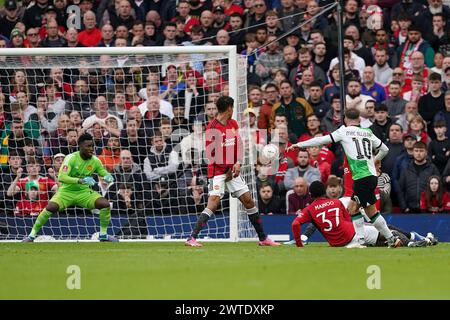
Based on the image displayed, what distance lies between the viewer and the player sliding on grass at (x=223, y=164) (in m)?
17.6

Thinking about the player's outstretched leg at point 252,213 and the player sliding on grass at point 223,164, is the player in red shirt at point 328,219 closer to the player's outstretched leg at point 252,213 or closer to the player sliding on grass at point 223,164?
the player's outstretched leg at point 252,213

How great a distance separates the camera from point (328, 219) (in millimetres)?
16922

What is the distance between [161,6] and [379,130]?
6909 millimetres

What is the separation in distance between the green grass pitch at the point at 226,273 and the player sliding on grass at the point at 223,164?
30.1 inches

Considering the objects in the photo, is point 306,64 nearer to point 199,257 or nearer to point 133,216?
point 133,216

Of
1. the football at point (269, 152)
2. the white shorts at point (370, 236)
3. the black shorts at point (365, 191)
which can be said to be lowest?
the white shorts at point (370, 236)

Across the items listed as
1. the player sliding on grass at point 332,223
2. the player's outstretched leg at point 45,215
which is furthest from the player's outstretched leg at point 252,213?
the player's outstretched leg at point 45,215

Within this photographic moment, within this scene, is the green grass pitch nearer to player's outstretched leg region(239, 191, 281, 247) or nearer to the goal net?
player's outstretched leg region(239, 191, 281, 247)

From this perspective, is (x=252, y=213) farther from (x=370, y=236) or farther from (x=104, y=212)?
(x=104, y=212)

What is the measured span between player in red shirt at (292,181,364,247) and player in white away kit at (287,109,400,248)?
34 cm

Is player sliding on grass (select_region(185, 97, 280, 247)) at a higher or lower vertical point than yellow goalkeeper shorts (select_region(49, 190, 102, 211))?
higher

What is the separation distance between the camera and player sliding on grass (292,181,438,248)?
55.6 feet

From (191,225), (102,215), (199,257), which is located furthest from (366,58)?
(199,257)

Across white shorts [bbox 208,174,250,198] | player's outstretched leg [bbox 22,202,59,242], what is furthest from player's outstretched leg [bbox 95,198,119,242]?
white shorts [bbox 208,174,250,198]
